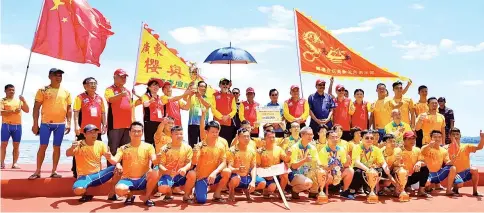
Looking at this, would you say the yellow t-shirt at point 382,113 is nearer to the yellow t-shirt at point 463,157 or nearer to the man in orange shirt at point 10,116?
the yellow t-shirt at point 463,157

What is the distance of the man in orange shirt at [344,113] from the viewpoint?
8.68m

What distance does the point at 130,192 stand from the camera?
20.9ft

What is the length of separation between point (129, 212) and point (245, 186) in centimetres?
182

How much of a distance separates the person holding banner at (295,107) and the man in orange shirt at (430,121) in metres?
2.21

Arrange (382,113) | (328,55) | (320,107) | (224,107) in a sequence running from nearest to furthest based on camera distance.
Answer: (224,107) < (320,107) < (382,113) < (328,55)

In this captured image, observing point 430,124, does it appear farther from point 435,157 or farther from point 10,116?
point 10,116

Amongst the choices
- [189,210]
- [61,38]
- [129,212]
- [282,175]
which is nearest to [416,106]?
[282,175]

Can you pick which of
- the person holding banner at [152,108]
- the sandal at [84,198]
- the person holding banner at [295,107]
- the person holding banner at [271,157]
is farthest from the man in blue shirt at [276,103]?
the sandal at [84,198]

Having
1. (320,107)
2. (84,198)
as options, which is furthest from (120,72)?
(320,107)

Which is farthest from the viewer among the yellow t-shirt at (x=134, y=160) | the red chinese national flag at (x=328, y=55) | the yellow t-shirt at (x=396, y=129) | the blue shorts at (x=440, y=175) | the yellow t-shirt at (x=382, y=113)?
the red chinese national flag at (x=328, y=55)

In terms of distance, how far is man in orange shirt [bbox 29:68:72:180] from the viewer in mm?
6977

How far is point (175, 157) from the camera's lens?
6.62 meters

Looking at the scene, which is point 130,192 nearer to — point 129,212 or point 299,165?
point 129,212

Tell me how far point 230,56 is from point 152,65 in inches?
72.4
